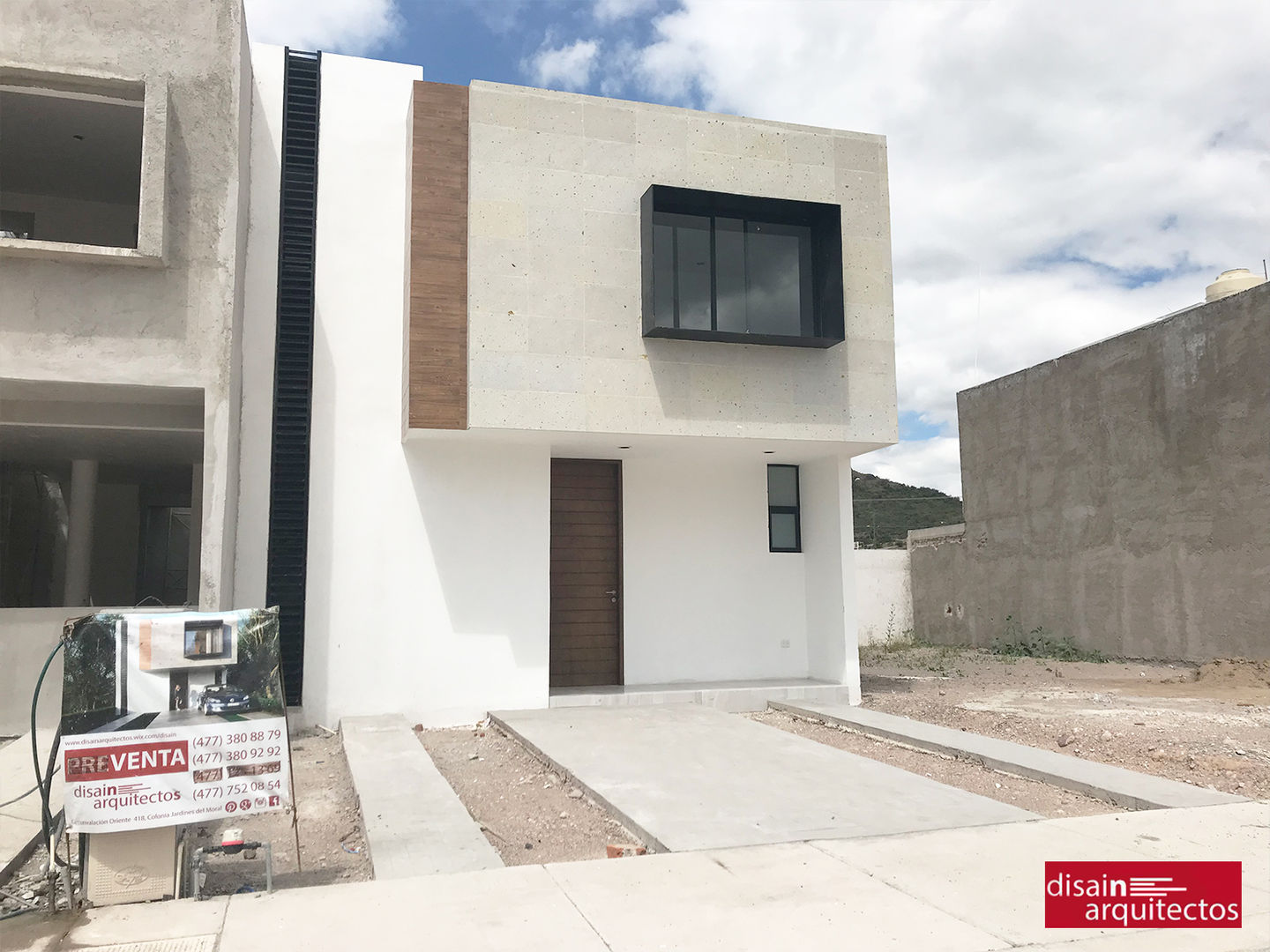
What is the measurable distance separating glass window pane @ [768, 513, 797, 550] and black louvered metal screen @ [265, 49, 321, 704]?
6146mm

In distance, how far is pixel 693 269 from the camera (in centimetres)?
1031

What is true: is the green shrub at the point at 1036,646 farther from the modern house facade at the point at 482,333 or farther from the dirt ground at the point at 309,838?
the dirt ground at the point at 309,838

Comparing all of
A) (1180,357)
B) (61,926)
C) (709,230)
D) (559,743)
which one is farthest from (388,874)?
(1180,357)

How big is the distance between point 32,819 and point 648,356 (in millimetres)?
6832

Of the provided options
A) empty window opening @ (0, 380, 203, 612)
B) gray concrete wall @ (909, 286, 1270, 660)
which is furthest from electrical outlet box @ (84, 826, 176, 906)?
gray concrete wall @ (909, 286, 1270, 660)

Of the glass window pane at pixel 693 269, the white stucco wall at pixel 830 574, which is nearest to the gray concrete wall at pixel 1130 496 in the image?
the white stucco wall at pixel 830 574

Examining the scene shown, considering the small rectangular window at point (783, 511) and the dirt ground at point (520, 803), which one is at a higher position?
the small rectangular window at point (783, 511)

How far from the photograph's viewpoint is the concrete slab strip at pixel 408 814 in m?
5.10

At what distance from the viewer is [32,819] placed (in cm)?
613

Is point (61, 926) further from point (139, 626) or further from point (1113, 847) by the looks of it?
point (1113, 847)

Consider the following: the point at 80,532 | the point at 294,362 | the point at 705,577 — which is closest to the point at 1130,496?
the point at 705,577

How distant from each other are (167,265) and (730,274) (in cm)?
590

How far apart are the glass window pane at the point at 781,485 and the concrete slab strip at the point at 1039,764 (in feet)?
10.7

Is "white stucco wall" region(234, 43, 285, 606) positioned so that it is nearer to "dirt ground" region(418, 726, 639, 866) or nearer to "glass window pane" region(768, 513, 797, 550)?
"dirt ground" region(418, 726, 639, 866)
